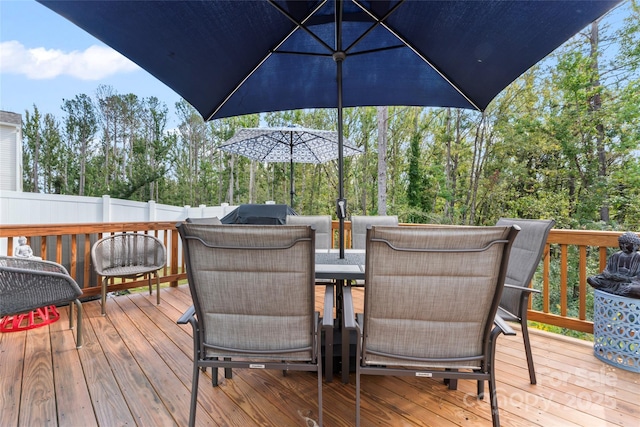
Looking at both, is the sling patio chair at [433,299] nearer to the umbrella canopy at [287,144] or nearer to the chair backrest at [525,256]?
the chair backrest at [525,256]

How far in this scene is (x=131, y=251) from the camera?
11.7 ft

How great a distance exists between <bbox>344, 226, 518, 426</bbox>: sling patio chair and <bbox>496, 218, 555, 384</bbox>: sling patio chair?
0.75 meters

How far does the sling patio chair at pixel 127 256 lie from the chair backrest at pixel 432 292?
2.93 metres

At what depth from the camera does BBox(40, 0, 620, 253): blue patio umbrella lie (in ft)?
6.57

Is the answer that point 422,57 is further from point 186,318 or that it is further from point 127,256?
point 127,256

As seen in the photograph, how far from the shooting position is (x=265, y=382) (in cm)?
198

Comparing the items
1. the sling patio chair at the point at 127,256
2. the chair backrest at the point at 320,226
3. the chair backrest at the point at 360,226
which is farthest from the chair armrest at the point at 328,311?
the sling patio chair at the point at 127,256

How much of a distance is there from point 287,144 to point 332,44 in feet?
7.43

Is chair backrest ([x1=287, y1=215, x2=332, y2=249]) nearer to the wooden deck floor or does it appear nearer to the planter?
the wooden deck floor

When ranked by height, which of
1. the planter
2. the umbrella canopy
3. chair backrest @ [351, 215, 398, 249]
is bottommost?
the planter

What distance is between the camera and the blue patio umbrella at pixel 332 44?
2002 millimetres

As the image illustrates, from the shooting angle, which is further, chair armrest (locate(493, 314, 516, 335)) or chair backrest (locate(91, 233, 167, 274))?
chair backrest (locate(91, 233, 167, 274))

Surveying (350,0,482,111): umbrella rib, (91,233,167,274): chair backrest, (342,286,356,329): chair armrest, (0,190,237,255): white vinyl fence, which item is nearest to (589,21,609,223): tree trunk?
(350,0,482,111): umbrella rib

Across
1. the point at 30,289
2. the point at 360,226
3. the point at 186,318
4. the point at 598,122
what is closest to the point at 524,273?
the point at 360,226
